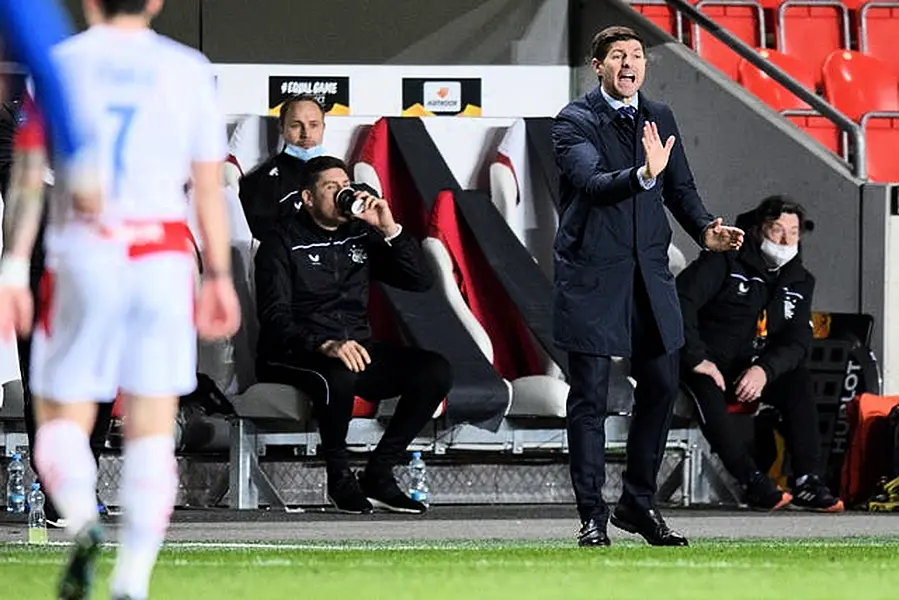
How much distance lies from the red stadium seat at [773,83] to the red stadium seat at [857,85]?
0.51 ft

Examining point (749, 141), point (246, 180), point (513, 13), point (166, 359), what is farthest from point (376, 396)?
point (166, 359)

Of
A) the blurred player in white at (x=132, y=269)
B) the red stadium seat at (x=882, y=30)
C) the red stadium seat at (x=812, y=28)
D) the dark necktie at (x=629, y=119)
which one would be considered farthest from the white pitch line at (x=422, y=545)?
the red stadium seat at (x=882, y=30)

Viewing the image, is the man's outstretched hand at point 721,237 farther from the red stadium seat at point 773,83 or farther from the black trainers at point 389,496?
the red stadium seat at point 773,83

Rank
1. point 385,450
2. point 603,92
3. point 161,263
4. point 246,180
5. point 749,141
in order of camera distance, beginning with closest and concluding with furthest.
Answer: point 161,263
point 603,92
point 385,450
point 246,180
point 749,141

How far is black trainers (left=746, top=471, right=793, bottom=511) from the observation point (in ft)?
38.8

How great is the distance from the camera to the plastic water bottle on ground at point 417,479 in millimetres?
11859

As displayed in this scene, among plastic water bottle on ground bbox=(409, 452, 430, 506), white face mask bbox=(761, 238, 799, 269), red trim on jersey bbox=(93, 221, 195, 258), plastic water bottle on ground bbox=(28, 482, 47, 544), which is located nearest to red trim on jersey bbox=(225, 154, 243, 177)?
plastic water bottle on ground bbox=(409, 452, 430, 506)

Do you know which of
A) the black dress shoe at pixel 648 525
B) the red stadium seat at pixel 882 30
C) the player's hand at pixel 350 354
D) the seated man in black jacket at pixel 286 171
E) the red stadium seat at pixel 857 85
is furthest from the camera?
the red stadium seat at pixel 882 30

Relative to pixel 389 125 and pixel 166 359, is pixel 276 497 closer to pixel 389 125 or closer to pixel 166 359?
pixel 389 125

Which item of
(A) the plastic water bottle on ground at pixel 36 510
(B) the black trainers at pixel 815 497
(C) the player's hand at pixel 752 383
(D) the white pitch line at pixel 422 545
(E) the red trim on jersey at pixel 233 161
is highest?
(E) the red trim on jersey at pixel 233 161

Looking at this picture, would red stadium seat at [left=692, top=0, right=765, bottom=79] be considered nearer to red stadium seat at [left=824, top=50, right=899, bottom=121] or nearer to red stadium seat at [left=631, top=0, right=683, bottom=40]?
red stadium seat at [left=631, top=0, right=683, bottom=40]

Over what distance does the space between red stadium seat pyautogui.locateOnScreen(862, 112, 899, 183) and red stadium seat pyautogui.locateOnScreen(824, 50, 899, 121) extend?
23 centimetres

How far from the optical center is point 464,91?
1443 cm

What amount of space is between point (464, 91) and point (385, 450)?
12.4ft
